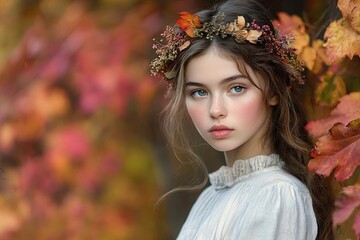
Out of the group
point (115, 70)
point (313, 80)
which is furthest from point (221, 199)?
point (115, 70)

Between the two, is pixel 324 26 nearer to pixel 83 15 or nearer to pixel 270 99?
pixel 270 99

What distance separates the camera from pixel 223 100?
7.92 feet

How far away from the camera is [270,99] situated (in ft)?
8.23

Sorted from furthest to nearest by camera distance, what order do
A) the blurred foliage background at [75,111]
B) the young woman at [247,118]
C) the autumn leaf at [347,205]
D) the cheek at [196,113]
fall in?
the blurred foliage background at [75,111]
the cheek at [196,113]
the young woman at [247,118]
the autumn leaf at [347,205]

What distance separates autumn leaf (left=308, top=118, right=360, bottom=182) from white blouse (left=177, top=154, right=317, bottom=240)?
0.48ft

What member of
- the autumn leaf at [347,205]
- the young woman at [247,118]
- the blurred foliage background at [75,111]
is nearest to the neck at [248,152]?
the young woman at [247,118]

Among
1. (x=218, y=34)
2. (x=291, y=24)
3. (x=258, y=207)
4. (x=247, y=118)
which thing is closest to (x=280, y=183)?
(x=258, y=207)

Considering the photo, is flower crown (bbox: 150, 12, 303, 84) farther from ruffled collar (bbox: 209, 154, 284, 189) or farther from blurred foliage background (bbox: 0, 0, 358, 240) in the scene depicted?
blurred foliage background (bbox: 0, 0, 358, 240)

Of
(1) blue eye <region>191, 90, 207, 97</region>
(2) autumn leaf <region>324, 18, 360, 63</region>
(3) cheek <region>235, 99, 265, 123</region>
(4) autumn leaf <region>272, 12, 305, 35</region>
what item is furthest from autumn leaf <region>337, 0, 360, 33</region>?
(4) autumn leaf <region>272, 12, 305, 35</region>

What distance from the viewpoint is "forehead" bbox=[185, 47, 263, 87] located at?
7.93 ft

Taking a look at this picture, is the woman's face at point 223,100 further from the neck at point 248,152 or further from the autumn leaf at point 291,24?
the autumn leaf at point 291,24

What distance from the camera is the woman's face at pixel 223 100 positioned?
7.92 feet

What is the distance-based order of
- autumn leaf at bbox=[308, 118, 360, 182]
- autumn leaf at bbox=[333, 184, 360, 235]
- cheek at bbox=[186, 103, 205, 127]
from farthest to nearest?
cheek at bbox=[186, 103, 205, 127] < autumn leaf at bbox=[308, 118, 360, 182] < autumn leaf at bbox=[333, 184, 360, 235]

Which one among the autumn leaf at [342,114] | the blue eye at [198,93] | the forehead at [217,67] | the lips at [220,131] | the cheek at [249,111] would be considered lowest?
the autumn leaf at [342,114]
